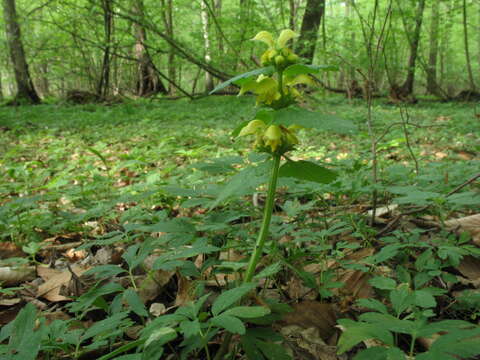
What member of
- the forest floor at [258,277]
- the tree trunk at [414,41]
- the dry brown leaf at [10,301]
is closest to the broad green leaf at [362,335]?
the forest floor at [258,277]

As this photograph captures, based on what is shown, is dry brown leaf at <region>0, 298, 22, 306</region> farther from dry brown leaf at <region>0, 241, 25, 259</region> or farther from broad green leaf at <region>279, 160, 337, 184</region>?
broad green leaf at <region>279, 160, 337, 184</region>

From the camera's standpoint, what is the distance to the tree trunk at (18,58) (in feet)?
29.6

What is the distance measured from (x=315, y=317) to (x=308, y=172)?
472 mm

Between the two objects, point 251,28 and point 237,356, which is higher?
point 251,28

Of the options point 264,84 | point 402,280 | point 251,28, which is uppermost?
point 251,28

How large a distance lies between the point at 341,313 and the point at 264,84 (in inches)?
28.6

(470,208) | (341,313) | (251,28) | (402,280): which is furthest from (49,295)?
(251,28)

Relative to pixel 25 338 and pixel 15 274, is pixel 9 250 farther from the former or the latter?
pixel 25 338

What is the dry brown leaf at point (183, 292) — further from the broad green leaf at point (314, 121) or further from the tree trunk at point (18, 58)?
the tree trunk at point (18, 58)

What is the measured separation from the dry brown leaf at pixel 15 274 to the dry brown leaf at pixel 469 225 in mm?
1826

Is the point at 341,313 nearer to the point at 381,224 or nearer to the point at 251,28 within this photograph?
the point at 381,224

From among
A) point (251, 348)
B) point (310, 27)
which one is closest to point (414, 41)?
point (310, 27)

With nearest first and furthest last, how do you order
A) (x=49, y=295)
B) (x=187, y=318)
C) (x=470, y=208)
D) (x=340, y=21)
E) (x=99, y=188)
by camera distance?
(x=187, y=318) → (x=49, y=295) → (x=470, y=208) → (x=99, y=188) → (x=340, y=21)

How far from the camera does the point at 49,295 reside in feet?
4.10
